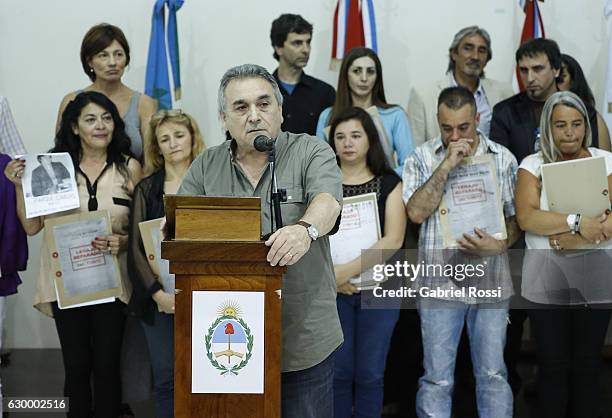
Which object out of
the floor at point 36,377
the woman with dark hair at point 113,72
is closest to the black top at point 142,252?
the woman with dark hair at point 113,72

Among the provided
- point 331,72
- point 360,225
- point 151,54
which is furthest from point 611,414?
point 151,54

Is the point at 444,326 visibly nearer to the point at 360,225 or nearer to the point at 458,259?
the point at 458,259

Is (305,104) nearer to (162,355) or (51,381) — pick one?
(162,355)

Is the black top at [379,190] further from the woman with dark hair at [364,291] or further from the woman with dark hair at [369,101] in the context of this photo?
the woman with dark hair at [369,101]

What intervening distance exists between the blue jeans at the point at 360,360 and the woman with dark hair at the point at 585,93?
1.54 metres

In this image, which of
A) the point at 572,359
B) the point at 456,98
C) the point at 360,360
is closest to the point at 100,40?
the point at 456,98

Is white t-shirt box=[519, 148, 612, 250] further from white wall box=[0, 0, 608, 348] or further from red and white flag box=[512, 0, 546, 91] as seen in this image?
white wall box=[0, 0, 608, 348]

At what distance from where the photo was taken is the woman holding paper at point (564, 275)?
4062 millimetres

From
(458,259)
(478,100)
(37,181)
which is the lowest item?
(458,259)

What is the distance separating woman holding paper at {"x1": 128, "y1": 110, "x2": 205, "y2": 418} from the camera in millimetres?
4219

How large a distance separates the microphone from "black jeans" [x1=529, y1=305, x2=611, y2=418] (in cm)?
218

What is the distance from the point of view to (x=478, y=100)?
16.2ft

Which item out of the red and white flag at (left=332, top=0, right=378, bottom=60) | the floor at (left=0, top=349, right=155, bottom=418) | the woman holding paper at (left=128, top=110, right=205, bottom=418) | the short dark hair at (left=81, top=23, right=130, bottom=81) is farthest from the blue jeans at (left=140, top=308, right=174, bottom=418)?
the red and white flag at (left=332, top=0, right=378, bottom=60)

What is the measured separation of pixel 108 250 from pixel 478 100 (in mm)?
2235
